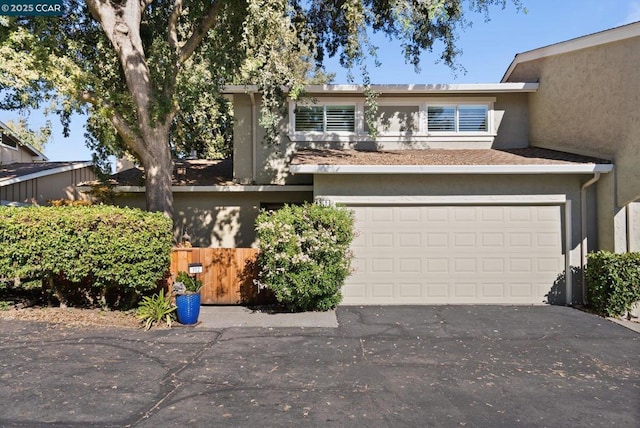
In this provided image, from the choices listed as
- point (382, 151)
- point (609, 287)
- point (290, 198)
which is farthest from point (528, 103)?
point (290, 198)

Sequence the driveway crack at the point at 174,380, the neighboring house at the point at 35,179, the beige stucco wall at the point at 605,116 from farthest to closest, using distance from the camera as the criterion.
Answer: the neighboring house at the point at 35,179 < the beige stucco wall at the point at 605,116 < the driveway crack at the point at 174,380

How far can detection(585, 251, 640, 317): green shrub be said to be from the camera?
341 inches

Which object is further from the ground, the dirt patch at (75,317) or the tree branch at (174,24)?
the tree branch at (174,24)

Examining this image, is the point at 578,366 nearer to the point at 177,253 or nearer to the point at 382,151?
the point at 382,151

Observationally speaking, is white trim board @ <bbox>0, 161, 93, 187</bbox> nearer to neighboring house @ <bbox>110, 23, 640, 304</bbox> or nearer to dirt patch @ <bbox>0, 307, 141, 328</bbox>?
dirt patch @ <bbox>0, 307, 141, 328</bbox>

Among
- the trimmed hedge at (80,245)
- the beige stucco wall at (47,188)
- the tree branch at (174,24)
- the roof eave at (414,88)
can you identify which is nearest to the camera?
the trimmed hedge at (80,245)

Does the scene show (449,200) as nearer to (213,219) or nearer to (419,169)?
(419,169)

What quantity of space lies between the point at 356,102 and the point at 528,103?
469 cm

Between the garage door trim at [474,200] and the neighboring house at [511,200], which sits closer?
the neighboring house at [511,200]

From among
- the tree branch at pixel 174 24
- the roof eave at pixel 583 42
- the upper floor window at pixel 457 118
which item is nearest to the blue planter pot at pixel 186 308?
the tree branch at pixel 174 24

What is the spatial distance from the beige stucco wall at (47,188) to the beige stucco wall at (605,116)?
43.8 feet

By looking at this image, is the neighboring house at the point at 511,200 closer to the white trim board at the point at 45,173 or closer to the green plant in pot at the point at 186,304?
the green plant in pot at the point at 186,304

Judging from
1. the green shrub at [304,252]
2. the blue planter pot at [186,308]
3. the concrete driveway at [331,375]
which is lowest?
the concrete driveway at [331,375]

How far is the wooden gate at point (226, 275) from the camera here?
9.98m
